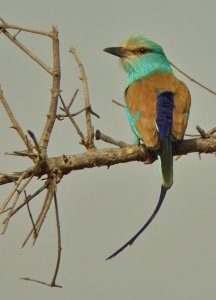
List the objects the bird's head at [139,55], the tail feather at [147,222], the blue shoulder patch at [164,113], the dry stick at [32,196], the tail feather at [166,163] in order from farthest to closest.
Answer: the bird's head at [139,55] → the blue shoulder patch at [164,113] → the tail feather at [166,163] → the tail feather at [147,222] → the dry stick at [32,196]

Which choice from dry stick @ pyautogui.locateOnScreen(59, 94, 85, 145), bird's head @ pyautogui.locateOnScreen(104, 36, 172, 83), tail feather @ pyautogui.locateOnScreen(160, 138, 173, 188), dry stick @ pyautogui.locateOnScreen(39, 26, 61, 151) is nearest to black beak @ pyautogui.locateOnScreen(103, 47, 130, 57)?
bird's head @ pyautogui.locateOnScreen(104, 36, 172, 83)

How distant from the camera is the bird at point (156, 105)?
4445 millimetres

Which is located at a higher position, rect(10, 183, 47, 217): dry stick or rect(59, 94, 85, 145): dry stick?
rect(59, 94, 85, 145): dry stick

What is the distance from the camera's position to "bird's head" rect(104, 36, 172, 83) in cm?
Answer: 599

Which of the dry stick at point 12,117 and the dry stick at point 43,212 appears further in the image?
the dry stick at point 12,117

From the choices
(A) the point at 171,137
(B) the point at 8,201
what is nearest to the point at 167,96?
(A) the point at 171,137

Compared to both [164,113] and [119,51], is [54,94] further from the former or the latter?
[119,51]

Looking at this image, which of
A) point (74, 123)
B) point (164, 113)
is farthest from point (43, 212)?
point (164, 113)

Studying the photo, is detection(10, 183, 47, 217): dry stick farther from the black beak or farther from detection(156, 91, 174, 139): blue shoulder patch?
the black beak

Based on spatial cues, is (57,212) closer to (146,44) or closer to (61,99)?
(61,99)

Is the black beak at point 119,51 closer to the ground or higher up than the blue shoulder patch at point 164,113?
higher up

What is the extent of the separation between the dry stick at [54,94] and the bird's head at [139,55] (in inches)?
87.4

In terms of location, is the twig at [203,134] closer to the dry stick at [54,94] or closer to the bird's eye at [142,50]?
the dry stick at [54,94]

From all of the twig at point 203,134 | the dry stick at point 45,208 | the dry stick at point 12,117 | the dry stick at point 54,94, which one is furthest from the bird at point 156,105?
the dry stick at point 12,117
